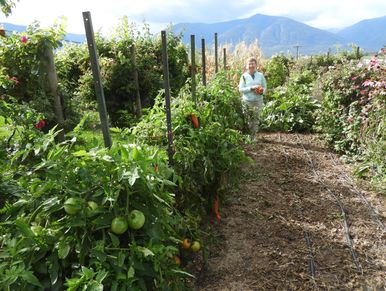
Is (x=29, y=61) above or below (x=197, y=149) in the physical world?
above

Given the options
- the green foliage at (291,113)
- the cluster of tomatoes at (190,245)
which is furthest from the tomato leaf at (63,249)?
the green foliage at (291,113)

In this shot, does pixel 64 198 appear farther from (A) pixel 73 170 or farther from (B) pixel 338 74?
(B) pixel 338 74

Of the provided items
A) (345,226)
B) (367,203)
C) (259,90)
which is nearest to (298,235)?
(345,226)

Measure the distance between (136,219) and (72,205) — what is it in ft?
0.88

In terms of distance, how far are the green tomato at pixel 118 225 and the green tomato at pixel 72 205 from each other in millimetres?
153

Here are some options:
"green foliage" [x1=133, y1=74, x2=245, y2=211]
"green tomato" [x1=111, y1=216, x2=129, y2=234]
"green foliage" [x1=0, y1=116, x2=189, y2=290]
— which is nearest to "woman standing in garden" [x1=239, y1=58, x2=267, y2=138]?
"green foliage" [x1=133, y1=74, x2=245, y2=211]

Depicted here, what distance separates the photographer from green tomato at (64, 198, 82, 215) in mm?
1398

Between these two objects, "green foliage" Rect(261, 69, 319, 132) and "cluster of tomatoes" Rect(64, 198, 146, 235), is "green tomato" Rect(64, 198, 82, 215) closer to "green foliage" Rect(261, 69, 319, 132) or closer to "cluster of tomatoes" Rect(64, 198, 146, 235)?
"cluster of tomatoes" Rect(64, 198, 146, 235)

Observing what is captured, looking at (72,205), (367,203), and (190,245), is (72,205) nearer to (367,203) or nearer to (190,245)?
(190,245)

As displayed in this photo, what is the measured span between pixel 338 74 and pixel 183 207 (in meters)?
4.25

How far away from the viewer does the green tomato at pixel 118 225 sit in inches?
56.9

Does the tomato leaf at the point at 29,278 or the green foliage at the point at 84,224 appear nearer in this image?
the tomato leaf at the point at 29,278

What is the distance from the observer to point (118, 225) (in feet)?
4.74

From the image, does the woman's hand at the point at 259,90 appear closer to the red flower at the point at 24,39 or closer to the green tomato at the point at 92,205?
the red flower at the point at 24,39
